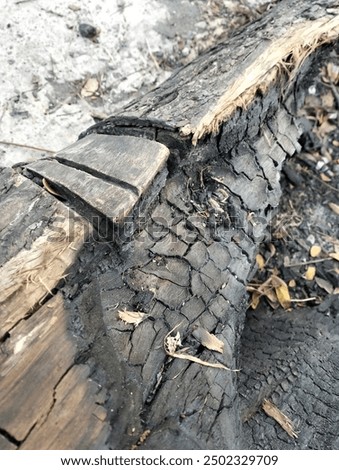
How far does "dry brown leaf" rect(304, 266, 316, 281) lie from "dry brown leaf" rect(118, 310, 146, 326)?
1057 millimetres

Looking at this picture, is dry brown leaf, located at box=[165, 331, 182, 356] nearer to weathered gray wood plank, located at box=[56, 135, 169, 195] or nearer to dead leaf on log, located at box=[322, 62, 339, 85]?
weathered gray wood plank, located at box=[56, 135, 169, 195]

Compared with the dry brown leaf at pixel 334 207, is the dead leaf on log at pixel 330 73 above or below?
above

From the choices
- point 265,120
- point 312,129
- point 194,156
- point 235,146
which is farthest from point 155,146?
point 312,129

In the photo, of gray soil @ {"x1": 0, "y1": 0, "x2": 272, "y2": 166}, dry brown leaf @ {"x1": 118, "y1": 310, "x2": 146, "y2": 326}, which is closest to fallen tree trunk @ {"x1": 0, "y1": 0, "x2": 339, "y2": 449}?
dry brown leaf @ {"x1": 118, "y1": 310, "x2": 146, "y2": 326}

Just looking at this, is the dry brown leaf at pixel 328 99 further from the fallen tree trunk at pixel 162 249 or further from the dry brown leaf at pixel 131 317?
the dry brown leaf at pixel 131 317

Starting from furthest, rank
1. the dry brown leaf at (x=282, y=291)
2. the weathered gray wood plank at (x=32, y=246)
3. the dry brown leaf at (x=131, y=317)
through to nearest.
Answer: the dry brown leaf at (x=282, y=291), the dry brown leaf at (x=131, y=317), the weathered gray wood plank at (x=32, y=246)

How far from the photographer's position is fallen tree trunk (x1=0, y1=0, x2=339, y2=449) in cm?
129

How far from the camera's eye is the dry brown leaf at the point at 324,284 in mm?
2171

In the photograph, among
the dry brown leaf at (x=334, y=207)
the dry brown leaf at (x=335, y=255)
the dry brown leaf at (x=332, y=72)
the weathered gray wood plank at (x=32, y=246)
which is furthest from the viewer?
the dry brown leaf at (x=332, y=72)

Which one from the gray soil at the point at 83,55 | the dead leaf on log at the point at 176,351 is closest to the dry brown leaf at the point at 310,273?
the dead leaf on log at the point at 176,351

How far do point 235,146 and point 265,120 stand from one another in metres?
0.22

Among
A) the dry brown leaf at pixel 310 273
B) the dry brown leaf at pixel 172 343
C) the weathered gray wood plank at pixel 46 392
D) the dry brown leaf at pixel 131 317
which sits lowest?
the dry brown leaf at pixel 310 273

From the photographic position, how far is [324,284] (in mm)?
A: 2189

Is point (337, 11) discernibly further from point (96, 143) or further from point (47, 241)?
point (47, 241)
